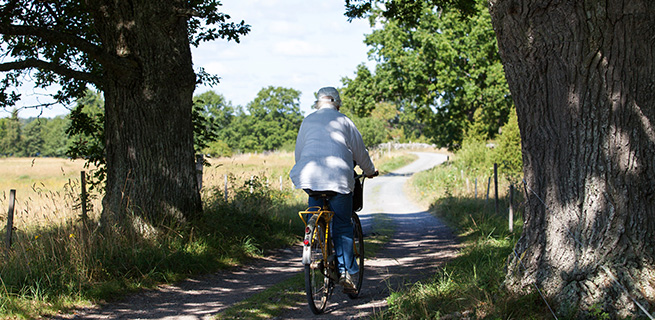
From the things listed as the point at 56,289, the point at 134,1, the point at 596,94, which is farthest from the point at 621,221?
the point at 134,1

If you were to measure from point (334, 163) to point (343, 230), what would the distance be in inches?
28.0

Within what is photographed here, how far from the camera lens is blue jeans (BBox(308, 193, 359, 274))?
5.29 m

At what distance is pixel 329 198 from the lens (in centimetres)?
527

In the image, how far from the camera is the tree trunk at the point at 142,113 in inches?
305

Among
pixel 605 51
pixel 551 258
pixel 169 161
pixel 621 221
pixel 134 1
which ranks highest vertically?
pixel 134 1

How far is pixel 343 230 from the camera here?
5.44 metres

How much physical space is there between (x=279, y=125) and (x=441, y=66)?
61.1 metres

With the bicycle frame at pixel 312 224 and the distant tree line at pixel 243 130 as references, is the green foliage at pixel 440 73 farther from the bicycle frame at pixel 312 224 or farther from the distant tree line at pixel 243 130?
the distant tree line at pixel 243 130

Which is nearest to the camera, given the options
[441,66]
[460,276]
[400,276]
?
[460,276]

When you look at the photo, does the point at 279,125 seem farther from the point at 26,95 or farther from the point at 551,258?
the point at 551,258

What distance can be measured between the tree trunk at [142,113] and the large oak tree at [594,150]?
5.15m

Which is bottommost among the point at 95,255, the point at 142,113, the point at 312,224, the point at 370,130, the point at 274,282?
the point at 274,282

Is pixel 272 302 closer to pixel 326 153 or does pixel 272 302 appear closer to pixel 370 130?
pixel 326 153

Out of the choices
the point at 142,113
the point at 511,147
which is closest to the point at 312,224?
the point at 142,113
